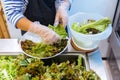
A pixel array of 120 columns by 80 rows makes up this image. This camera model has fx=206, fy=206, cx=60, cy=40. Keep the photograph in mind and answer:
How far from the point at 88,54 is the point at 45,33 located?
262 mm

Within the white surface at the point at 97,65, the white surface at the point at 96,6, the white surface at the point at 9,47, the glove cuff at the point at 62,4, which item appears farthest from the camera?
the white surface at the point at 96,6

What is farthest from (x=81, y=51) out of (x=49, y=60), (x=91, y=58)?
(x=49, y=60)

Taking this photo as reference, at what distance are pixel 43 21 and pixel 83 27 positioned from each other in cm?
27

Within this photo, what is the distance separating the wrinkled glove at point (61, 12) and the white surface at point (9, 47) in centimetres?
25

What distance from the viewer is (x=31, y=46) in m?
1.03

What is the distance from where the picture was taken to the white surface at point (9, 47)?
1.10 m

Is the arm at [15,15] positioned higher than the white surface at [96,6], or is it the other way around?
the arm at [15,15]

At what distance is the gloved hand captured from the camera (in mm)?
988

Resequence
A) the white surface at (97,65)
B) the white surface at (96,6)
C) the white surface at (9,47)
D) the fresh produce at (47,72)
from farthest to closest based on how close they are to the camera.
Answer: the white surface at (96,6) → the white surface at (9,47) → the white surface at (97,65) → the fresh produce at (47,72)

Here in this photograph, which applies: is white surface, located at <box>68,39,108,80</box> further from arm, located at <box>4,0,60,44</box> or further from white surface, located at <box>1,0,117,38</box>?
white surface, located at <box>1,0,117,38</box>

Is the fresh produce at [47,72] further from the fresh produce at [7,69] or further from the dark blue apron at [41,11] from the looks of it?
the dark blue apron at [41,11]

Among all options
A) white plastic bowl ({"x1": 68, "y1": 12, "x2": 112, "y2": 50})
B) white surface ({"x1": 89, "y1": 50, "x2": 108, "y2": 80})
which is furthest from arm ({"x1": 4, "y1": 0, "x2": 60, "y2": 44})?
white surface ({"x1": 89, "y1": 50, "x2": 108, "y2": 80})

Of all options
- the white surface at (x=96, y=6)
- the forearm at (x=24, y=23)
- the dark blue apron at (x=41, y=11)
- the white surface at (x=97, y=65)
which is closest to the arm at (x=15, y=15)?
the forearm at (x=24, y=23)

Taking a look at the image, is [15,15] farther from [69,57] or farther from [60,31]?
[69,57]
